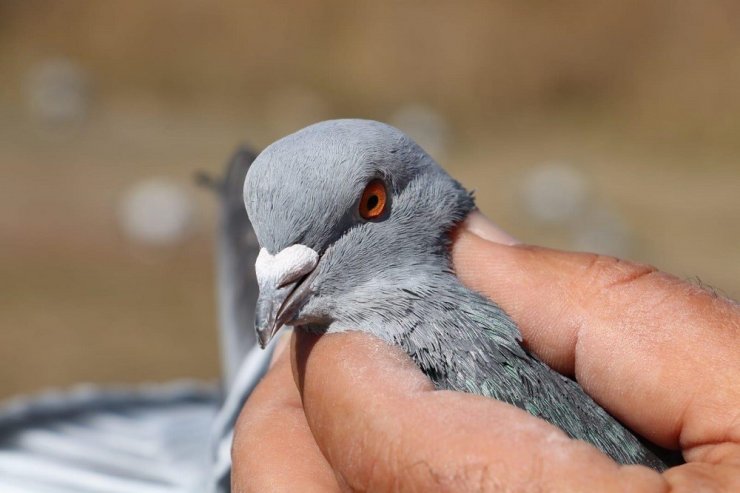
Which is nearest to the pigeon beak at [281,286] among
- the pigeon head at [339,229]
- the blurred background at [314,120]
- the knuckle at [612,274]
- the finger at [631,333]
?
the pigeon head at [339,229]

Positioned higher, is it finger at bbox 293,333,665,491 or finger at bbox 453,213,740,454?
finger at bbox 453,213,740,454

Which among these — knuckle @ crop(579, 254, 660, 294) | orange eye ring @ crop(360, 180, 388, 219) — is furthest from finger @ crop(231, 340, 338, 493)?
knuckle @ crop(579, 254, 660, 294)

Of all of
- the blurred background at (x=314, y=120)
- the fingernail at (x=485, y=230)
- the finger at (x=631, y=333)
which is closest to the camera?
the finger at (x=631, y=333)

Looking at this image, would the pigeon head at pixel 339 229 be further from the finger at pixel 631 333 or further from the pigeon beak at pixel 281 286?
the finger at pixel 631 333

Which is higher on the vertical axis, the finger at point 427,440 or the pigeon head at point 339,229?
the pigeon head at point 339,229

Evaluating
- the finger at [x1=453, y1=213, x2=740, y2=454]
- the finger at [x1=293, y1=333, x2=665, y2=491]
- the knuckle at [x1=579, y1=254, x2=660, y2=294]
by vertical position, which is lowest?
the finger at [x1=293, y1=333, x2=665, y2=491]

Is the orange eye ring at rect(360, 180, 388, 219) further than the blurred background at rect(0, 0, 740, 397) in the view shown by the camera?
No

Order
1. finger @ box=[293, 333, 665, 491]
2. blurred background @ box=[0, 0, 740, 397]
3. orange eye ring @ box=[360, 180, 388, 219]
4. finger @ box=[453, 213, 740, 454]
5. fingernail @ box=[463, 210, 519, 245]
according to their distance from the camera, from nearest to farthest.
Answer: finger @ box=[293, 333, 665, 491] < finger @ box=[453, 213, 740, 454] < orange eye ring @ box=[360, 180, 388, 219] < fingernail @ box=[463, 210, 519, 245] < blurred background @ box=[0, 0, 740, 397]

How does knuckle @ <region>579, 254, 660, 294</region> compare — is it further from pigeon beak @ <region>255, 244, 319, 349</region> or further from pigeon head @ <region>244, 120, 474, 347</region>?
pigeon beak @ <region>255, 244, 319, 349</region>
